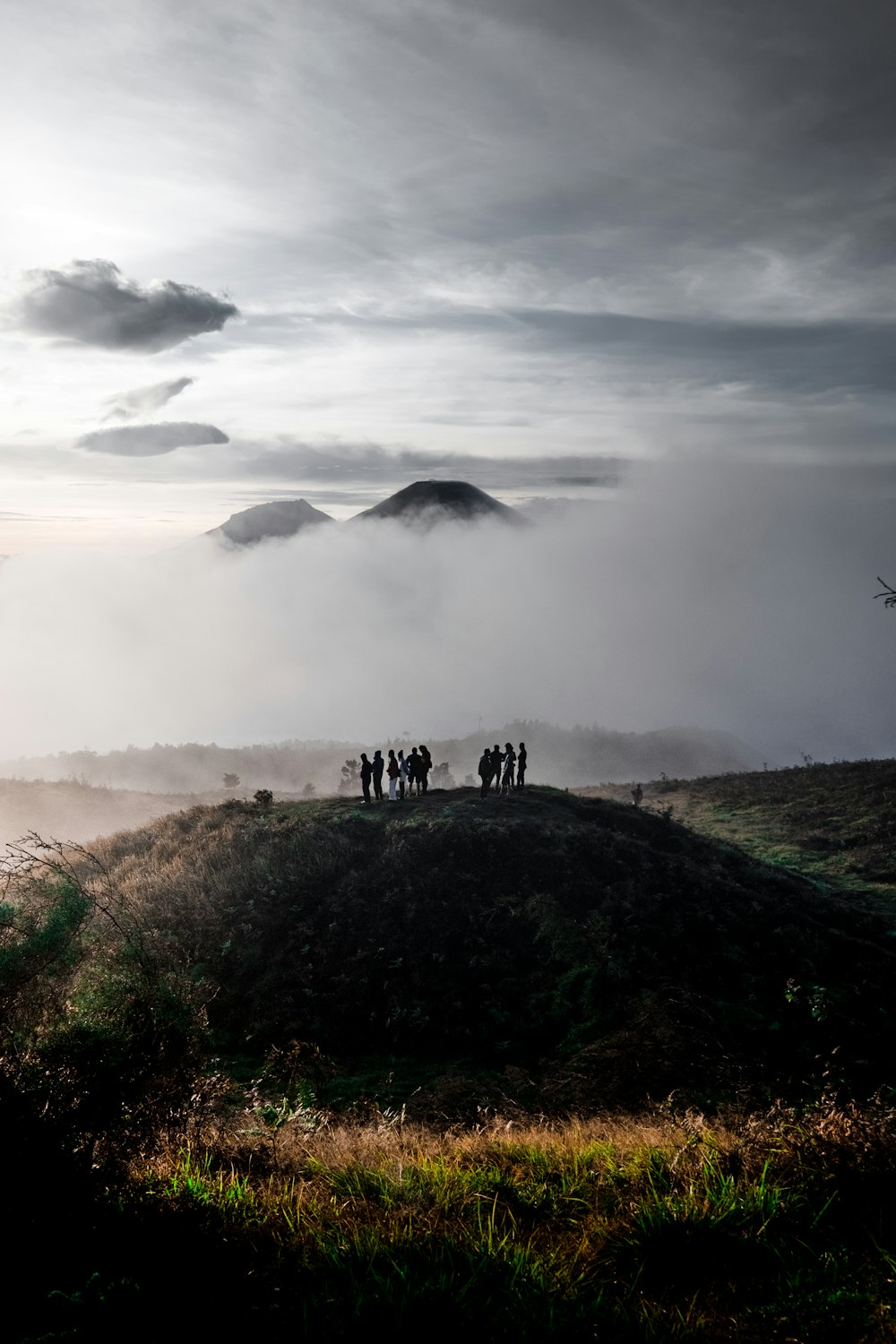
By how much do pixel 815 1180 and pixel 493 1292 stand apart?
2.74 metres

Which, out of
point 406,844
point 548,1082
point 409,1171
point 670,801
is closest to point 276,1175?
point 409,1171

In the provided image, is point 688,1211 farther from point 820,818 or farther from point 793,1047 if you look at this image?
point 820,818

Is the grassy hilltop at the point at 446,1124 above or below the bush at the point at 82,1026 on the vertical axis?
below

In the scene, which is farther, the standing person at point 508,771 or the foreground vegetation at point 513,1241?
the standing person at point 508,771

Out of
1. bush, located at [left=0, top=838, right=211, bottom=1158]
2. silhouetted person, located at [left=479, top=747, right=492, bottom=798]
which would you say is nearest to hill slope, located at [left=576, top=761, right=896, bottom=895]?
silhouetted person, located at [left=479, top=747, right=492, bottom=798]

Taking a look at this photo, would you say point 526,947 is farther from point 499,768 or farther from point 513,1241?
point 513,1241

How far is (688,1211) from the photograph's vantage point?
5.02 metres

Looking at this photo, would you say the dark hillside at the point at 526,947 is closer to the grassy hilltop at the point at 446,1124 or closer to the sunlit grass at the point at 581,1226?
the grassy hilltop at the point at 446,1124

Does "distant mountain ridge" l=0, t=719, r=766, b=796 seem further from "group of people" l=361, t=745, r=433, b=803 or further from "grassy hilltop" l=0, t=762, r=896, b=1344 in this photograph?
"grassy hilltop" l=0, t=762, r=896, b=1344

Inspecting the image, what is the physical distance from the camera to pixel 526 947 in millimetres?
16328

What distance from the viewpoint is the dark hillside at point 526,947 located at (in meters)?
12.6

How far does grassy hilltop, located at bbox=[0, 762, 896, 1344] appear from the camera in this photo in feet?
14.4

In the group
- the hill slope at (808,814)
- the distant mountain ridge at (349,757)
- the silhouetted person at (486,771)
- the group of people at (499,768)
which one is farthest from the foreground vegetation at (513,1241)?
the distant mountain ridge at (349,757)

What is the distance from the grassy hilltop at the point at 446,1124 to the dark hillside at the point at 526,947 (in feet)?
0.29
